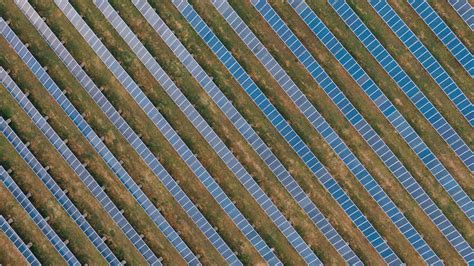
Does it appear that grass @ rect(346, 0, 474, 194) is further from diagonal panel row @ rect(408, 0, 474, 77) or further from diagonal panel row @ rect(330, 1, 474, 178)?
diagonal panel row @ rect(408, 0, 474, 77)

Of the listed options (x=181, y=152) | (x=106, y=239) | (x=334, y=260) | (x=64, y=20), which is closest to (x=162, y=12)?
(x=64, y=20)

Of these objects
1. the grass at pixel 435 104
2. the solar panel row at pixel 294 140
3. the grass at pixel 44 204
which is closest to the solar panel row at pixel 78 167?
Answer: the grass at pixel 44 204

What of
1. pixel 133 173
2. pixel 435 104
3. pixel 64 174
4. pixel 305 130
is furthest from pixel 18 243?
pixel 435 104

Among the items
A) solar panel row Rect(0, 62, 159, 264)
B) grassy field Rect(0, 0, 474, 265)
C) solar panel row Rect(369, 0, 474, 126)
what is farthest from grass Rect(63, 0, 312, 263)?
solar panel row Rect(369, 0, 474, 126)

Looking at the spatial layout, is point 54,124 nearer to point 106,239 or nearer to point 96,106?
point 96,106

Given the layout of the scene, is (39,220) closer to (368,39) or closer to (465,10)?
(368,39)

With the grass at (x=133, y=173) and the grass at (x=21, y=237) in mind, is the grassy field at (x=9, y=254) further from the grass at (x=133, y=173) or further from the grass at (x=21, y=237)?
the grass at (x=133, y=173)

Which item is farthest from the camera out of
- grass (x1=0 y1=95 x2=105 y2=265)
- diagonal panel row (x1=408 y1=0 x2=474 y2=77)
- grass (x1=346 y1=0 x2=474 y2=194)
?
grass (x1=0 y1=95 x2=105 y2=265)
